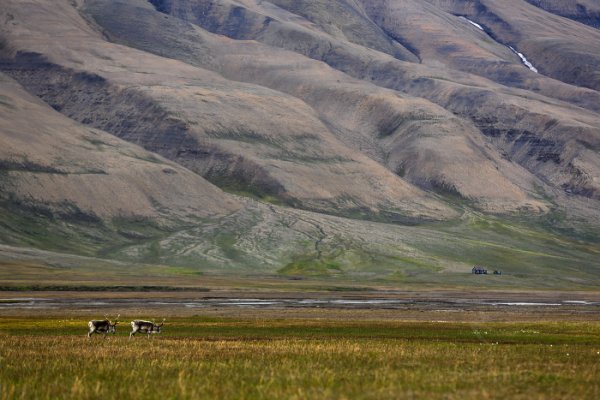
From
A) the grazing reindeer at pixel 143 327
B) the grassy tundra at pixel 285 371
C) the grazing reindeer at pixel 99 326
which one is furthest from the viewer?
the grazing reindeer at pixel 143 327

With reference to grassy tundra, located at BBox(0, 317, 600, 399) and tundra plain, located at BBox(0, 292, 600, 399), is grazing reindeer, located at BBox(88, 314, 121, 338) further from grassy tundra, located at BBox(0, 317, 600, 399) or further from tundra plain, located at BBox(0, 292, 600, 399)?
grassy tundra, located at BBox(0, 317, 600, 399)

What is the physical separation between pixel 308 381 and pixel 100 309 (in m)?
66.4

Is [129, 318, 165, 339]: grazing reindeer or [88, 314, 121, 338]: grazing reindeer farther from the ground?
[88, 314, 121, 338]: grazing reindeer

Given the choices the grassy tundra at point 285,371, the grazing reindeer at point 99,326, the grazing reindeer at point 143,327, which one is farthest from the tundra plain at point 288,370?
the grazing reindeer at point 143,327

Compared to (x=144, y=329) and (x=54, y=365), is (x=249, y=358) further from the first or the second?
(x=144, y=329)

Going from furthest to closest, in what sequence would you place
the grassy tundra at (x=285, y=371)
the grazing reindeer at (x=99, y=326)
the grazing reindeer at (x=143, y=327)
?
the grazing reindeer at (x=143, y=327)
the grazing reindeer at (x=99, y=326)
the grassy tundra at (x=285, y=371)

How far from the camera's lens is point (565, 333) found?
57094mm

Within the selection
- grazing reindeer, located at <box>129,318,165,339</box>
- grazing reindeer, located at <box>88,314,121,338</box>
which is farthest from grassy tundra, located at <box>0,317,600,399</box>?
grazing reindeer, located at <box>129,318,165,339</box>

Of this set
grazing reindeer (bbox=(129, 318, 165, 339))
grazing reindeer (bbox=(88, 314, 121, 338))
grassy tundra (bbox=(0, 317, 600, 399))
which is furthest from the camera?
grazing reindeer (bbox=(129, 318, 165, 339))

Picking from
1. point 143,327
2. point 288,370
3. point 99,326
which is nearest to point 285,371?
point 288,370

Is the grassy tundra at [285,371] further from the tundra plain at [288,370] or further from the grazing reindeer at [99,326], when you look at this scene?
the grazing reindeer at [99,326]

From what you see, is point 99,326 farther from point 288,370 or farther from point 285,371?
point 285,371

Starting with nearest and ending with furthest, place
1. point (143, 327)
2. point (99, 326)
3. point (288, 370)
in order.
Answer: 1. point (288, 370)
2. point (99, 326)
3. point (143, 327)

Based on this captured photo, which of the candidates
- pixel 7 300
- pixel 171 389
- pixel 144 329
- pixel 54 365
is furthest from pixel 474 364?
pixel 7 300
